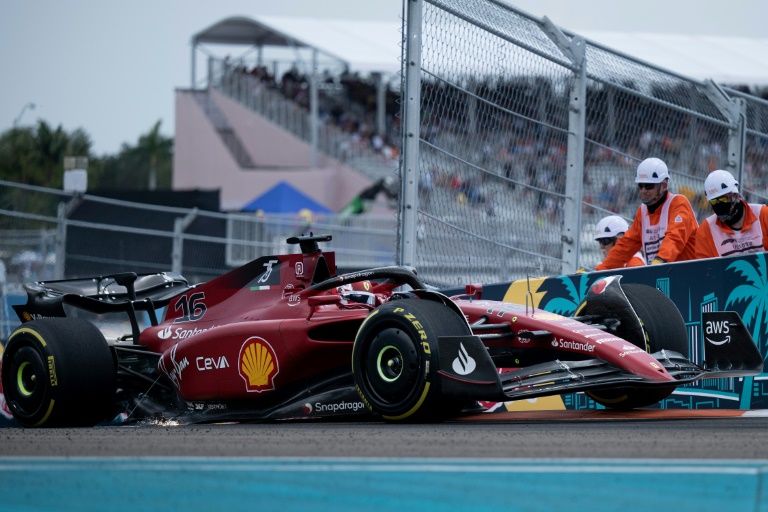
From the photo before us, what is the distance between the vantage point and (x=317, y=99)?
41688mm

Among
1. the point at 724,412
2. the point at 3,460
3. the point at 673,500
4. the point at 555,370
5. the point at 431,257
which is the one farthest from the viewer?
the point at 431,257

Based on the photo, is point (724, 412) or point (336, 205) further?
point (336, 205)

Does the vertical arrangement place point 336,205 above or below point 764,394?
above

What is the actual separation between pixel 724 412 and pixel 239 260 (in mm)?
9398

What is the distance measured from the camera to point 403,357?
270 inches

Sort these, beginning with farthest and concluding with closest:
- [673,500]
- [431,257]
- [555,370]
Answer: [431,257]
[555,370]
[673,500]

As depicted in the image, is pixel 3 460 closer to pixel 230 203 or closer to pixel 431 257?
pixel 431 257

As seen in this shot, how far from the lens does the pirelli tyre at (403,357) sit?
6793mm

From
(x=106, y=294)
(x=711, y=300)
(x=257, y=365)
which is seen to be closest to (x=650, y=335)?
(x=711, y=300)

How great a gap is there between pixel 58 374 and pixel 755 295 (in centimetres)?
421

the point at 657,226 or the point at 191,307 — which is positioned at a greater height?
the point at 657,226

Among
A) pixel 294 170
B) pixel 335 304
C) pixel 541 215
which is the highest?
pixel 294 170

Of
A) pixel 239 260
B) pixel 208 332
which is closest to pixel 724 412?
pixel 208 332

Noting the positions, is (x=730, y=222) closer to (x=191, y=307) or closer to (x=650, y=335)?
(x=650, y=335)
